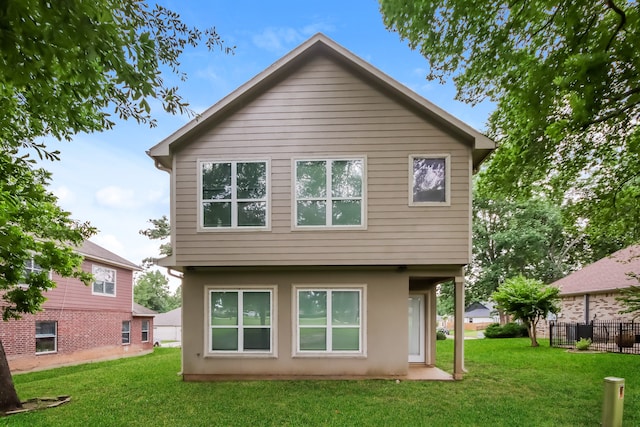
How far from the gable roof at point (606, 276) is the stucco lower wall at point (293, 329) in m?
12.2

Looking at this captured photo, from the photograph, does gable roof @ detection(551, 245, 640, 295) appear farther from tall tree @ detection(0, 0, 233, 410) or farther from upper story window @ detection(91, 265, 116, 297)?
upper story window @ detection(91, 265, 116, 297)

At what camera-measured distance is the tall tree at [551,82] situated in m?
5.25

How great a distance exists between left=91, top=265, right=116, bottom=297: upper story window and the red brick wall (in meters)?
1.02

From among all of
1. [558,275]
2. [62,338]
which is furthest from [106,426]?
[558,275]

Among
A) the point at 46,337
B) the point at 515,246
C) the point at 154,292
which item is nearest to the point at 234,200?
the point at 46,337

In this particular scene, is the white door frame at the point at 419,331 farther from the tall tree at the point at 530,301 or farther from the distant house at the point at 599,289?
the distant house at the point at 599,289

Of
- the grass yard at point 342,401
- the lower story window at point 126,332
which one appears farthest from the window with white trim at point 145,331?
the grass yard at point 342,401

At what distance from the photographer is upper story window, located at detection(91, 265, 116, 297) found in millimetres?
18378

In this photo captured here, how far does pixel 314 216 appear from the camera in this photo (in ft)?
27.5

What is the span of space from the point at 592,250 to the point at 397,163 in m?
28.3

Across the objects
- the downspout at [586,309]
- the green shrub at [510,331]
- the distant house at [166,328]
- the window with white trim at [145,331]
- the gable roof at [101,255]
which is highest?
the gable roof at [101,255]

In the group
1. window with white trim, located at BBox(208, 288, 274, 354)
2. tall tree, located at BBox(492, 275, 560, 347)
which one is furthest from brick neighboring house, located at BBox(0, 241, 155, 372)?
tall tree, located at BBox(492, 275, 560, 347)

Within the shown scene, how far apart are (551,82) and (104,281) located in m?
20.6

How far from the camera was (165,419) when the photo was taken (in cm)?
604
